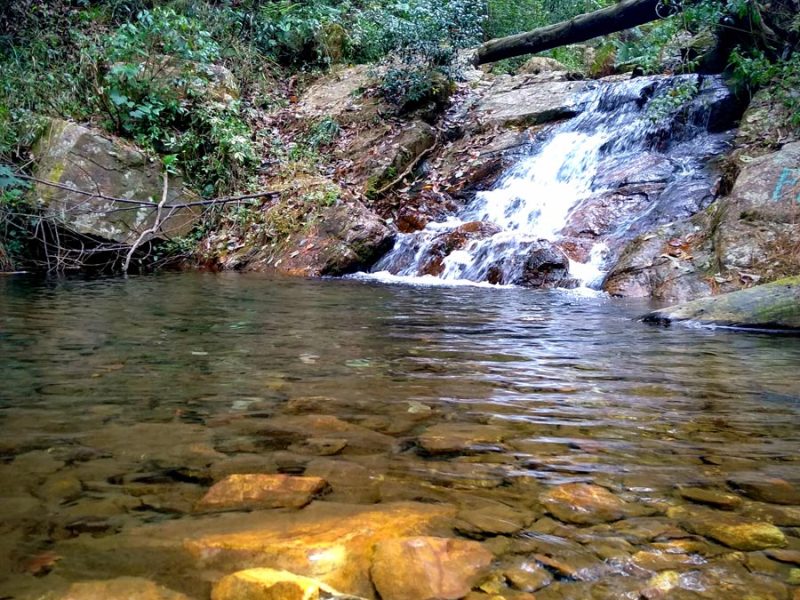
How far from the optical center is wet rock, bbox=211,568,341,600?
1210mm

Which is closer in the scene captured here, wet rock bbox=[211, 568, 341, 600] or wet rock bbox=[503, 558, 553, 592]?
wet rock bbox=[211, 568, 341, 600]

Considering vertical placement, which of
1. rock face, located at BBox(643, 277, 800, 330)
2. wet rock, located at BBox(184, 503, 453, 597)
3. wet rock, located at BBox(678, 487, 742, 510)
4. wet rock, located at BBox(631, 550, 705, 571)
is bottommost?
wet rock, located at BBox(184, 503, 453, 597)

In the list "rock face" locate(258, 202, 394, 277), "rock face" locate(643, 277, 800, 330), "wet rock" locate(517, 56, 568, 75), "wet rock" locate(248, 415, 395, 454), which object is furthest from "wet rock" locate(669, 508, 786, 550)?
"wet rock" locate(517, 56, 568, 75)

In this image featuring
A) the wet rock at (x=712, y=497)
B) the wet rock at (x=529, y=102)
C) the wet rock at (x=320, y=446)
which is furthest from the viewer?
the wet rock at (x=529, y=102)

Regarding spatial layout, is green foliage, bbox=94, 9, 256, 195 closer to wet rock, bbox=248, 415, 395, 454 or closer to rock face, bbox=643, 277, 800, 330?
rock face, bbox=643, 277, 800, 330

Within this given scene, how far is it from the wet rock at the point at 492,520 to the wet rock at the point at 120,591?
0.67 metres

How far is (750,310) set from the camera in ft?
16.3

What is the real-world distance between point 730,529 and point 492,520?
58cm

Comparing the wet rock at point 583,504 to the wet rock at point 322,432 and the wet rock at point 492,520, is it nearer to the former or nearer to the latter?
the wet rock at point 492,520

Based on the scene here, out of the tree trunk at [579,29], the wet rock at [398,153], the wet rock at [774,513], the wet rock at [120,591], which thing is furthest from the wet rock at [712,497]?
the wet rock at [398,153]

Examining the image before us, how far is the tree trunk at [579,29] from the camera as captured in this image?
11852 mm

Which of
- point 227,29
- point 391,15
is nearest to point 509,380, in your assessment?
point 391,15

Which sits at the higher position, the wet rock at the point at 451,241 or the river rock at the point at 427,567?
the wet rock at the point at 451,241

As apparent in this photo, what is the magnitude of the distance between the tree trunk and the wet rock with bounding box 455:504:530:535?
33.1 feet
